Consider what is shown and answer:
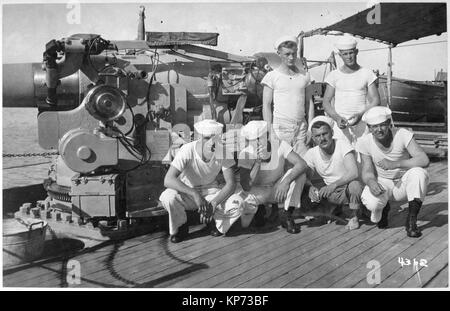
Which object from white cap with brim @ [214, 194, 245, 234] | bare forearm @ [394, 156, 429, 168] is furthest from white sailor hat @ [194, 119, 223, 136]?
bare forearm @ [394, 156, 429, 168]

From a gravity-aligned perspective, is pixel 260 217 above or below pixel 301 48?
below

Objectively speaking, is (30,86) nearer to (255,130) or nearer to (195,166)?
(195,166)

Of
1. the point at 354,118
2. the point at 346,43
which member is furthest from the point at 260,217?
the point at 346,43

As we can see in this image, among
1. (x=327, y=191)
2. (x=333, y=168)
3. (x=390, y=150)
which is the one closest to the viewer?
(x=390, y=150)

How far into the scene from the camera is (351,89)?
4.68 metres

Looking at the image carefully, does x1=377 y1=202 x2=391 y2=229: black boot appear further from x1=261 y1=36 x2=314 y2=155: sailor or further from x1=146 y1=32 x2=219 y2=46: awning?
x1=146 y1=32 x2=219 y2=46: awning

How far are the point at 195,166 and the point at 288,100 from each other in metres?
1.27

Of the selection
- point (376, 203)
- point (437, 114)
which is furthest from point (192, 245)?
point (437, 114)

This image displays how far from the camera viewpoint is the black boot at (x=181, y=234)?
4.20 meters

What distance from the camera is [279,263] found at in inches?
146

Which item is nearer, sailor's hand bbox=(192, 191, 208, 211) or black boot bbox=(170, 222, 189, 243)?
sailor's hand bbox=(192, 191, 208, 211)

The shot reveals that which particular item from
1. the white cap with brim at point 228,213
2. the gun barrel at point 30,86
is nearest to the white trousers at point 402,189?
the white cap with brim at point 228,213

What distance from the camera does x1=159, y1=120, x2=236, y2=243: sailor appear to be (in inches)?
160

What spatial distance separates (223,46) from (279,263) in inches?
115
